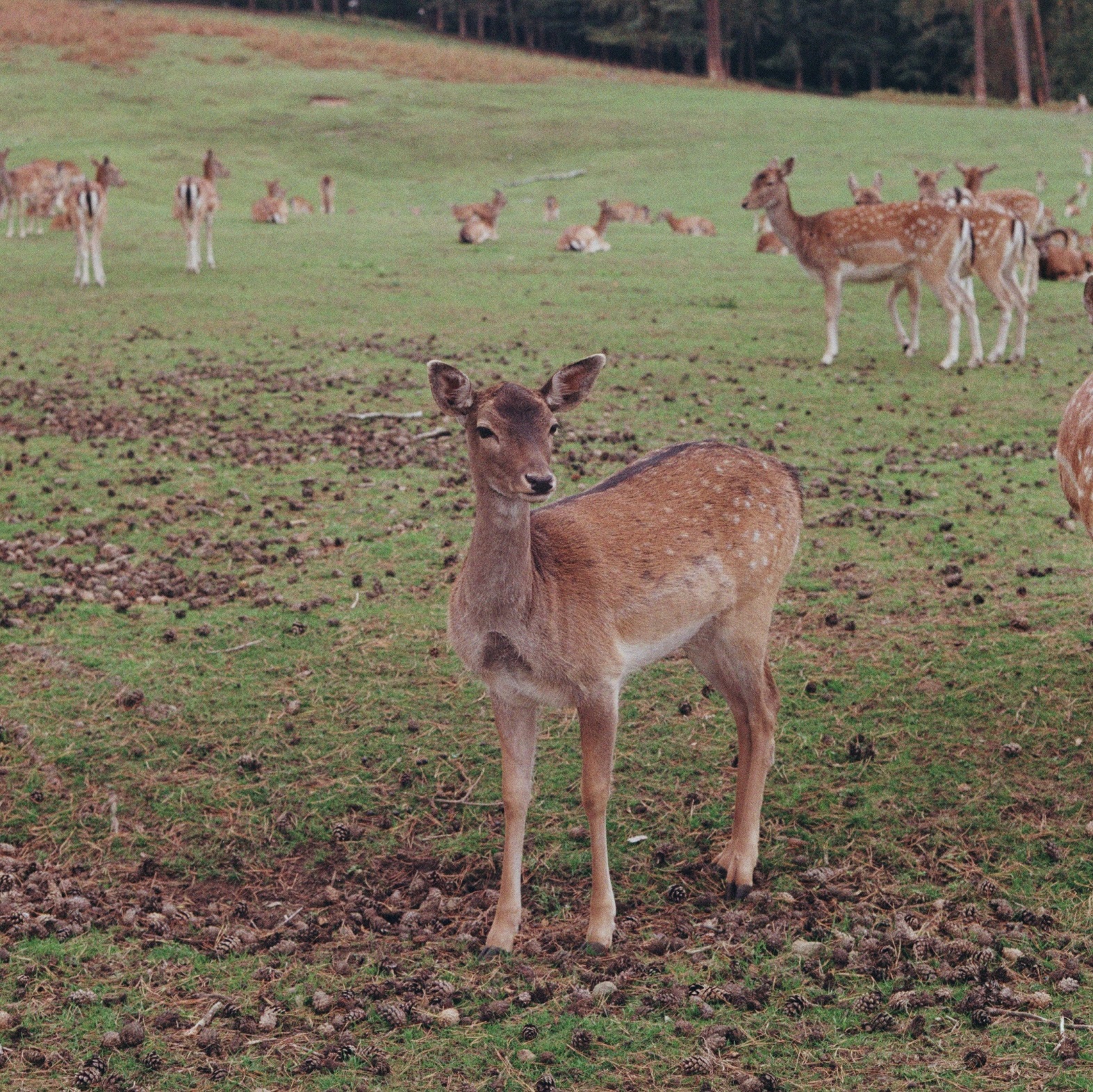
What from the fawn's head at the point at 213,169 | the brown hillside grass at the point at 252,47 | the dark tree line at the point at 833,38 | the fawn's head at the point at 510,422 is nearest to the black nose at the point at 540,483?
the fawn's head at the point at 510,422

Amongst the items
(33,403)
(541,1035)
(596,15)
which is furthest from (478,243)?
(596,15)

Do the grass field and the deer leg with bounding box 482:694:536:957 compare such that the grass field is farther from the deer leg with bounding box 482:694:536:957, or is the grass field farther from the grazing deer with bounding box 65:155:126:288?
the grazing deer with bounding box 65:155:126:288

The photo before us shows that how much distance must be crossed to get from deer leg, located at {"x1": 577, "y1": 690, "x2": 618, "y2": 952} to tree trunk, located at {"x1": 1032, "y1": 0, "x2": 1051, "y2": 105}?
53966 millimetres

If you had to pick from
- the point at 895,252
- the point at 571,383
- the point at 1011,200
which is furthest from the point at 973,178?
the point at 571,383

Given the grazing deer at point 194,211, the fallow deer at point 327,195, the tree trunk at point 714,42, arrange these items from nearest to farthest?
the grazing deer at point 194,211
the fallow deer at point 327,195
the tree trunk at point 714,42

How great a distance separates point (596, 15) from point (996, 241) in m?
57.9

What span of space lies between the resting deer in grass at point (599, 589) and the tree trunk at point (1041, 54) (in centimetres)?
5304

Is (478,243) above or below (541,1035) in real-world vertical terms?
above

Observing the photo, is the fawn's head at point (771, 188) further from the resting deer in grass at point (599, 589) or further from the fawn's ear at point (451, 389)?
the fawn's ear at point (451, 389)

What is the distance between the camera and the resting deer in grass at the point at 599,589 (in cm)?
434

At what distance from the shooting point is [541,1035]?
3904 mm

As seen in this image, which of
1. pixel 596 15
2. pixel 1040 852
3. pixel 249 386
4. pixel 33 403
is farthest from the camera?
pixel 596 15

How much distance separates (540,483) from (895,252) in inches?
443

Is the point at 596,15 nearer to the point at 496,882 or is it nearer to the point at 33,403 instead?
the point at 33,403
